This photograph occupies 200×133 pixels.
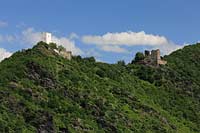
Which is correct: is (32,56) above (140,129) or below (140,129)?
above

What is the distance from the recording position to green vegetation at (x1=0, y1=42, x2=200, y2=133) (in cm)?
9906

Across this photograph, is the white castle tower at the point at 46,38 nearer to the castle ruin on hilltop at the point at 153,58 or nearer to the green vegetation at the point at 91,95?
the green vegetation at the point at 91,95

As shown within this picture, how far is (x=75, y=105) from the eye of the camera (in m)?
106

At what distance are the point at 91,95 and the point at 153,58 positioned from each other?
108ft

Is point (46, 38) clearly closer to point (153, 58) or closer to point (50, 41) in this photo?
point (50, 41)

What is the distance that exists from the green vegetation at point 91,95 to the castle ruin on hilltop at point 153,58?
1.46m

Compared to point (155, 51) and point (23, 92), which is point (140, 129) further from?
point (155, 51)

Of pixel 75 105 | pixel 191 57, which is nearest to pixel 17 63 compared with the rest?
pixel 75 105

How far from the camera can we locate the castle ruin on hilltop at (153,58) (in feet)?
454

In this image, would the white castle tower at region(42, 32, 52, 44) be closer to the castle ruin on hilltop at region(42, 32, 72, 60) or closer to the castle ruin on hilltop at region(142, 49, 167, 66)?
the castle ruin on hilltop at region(42, 32, 72, 60)

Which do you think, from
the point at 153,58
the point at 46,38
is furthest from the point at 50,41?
the point at 153,58

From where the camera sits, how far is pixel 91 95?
360ft

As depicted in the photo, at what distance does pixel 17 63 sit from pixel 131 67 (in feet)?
119

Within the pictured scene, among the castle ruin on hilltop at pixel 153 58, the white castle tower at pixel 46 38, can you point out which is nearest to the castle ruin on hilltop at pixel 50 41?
the white castle tower at pixel 46 38
